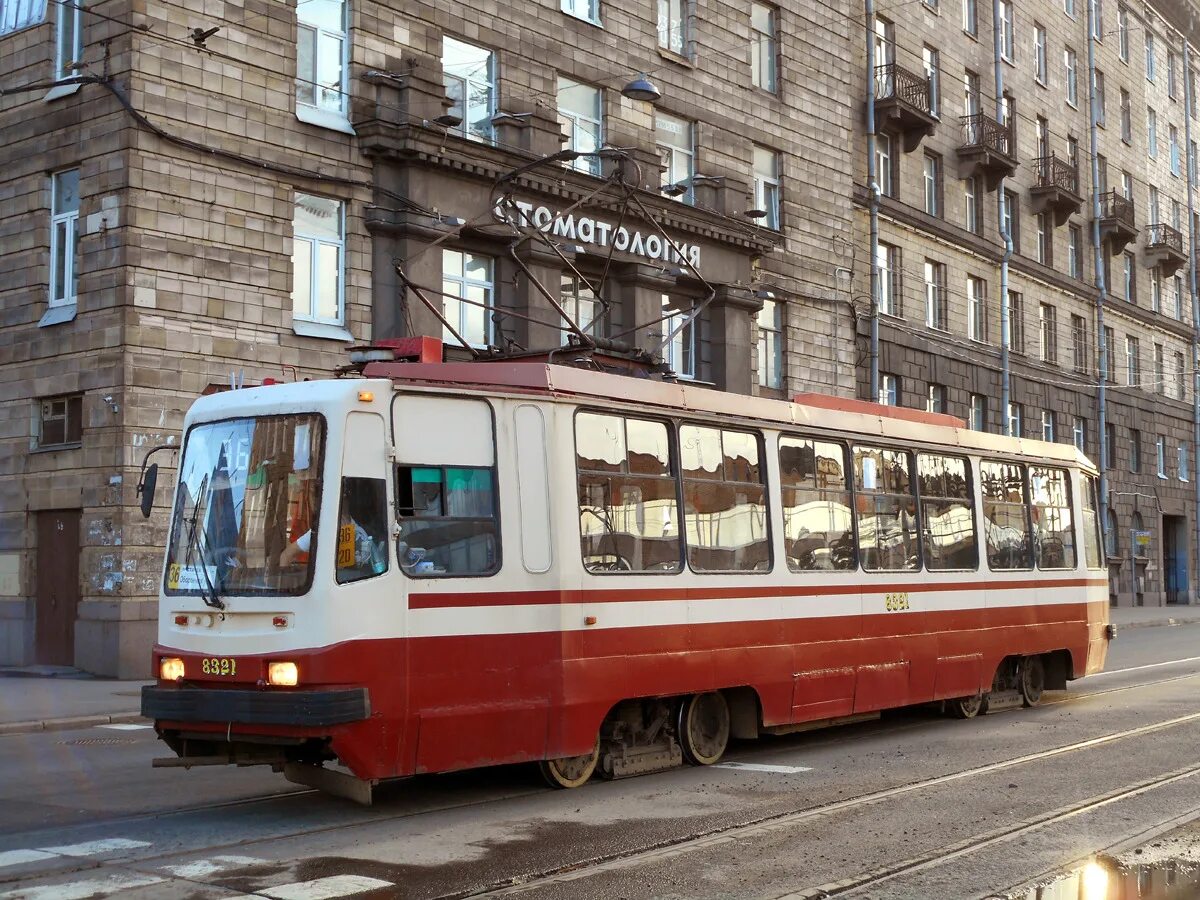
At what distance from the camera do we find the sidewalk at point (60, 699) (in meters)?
15.1

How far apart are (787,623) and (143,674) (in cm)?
1039

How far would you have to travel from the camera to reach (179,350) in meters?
19.8

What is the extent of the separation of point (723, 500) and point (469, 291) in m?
13.0

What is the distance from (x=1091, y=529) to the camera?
17.8 metres

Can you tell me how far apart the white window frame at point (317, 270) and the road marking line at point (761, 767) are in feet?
39.0

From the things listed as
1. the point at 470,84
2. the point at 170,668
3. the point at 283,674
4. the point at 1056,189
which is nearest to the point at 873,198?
the point at 1056,189

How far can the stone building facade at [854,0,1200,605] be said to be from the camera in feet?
121

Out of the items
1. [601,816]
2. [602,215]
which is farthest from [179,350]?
[601,816]

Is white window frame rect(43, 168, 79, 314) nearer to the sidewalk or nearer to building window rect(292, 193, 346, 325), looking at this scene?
building window rect(292, 193, 346, 325)

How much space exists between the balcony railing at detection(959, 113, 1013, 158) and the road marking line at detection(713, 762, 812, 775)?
3100 cm

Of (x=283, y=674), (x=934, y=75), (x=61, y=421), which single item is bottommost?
→ (x=283, y=674)

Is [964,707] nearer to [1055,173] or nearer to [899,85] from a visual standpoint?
[899,85]

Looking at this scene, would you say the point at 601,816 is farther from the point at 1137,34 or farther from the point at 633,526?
the point at 1137,34

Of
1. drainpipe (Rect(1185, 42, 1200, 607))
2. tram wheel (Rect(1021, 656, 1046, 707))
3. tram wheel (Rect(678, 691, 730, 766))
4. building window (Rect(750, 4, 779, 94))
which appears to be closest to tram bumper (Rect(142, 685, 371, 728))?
tram wheel (Rect(678, 691, 730, 766))
